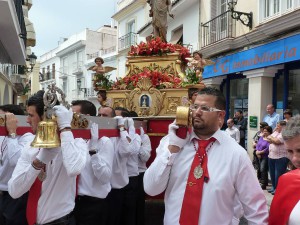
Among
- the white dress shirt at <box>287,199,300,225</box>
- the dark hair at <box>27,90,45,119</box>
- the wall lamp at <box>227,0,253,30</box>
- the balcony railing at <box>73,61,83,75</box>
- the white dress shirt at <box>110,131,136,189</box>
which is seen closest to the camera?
the white dress shirt at <box>287,199,300,225</box>

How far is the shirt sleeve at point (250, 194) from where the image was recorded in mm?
2170

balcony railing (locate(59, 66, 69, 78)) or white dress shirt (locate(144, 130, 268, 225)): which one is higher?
balcony railing (locate(59, 66, 69, 78))

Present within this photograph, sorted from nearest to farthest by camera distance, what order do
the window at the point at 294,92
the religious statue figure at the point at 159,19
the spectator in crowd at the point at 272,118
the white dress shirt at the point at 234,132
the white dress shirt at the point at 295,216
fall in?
1. the white dress shirt at the point at 295,216
2. the religious statue figure at the point at 159,19
3. the spectator in crowd at the point at 272,118
4. the white dress shirt at the point at 234,132
5. the window at the point at 294,92

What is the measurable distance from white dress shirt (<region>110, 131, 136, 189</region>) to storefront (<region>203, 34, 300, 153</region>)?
20.8 ft

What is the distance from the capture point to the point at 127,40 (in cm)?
2145

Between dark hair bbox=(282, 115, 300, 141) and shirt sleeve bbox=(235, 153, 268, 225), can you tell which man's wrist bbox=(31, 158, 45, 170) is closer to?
shirt sleeve bbox=(235, 153, 268, 225)

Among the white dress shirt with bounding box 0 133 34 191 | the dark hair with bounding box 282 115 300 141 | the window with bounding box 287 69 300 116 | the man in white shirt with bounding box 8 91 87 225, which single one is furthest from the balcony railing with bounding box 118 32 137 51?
the dark hair with bounding box 282 115 300 141

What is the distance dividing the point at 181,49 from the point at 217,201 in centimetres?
409

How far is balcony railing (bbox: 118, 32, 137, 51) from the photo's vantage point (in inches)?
824

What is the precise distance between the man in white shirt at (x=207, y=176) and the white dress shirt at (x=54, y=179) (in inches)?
19.0

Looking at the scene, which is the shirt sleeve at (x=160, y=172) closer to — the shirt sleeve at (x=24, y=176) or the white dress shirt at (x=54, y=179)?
the white dress shirt at (x=54, y=179)

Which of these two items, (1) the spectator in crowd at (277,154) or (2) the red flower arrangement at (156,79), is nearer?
(2) the red flower arrangement at (156,79)

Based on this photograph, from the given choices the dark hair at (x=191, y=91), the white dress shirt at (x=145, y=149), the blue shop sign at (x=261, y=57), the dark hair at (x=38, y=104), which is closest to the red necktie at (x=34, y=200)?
the dark hair at (x=38, y=104)

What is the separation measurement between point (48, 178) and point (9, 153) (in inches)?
39.4
